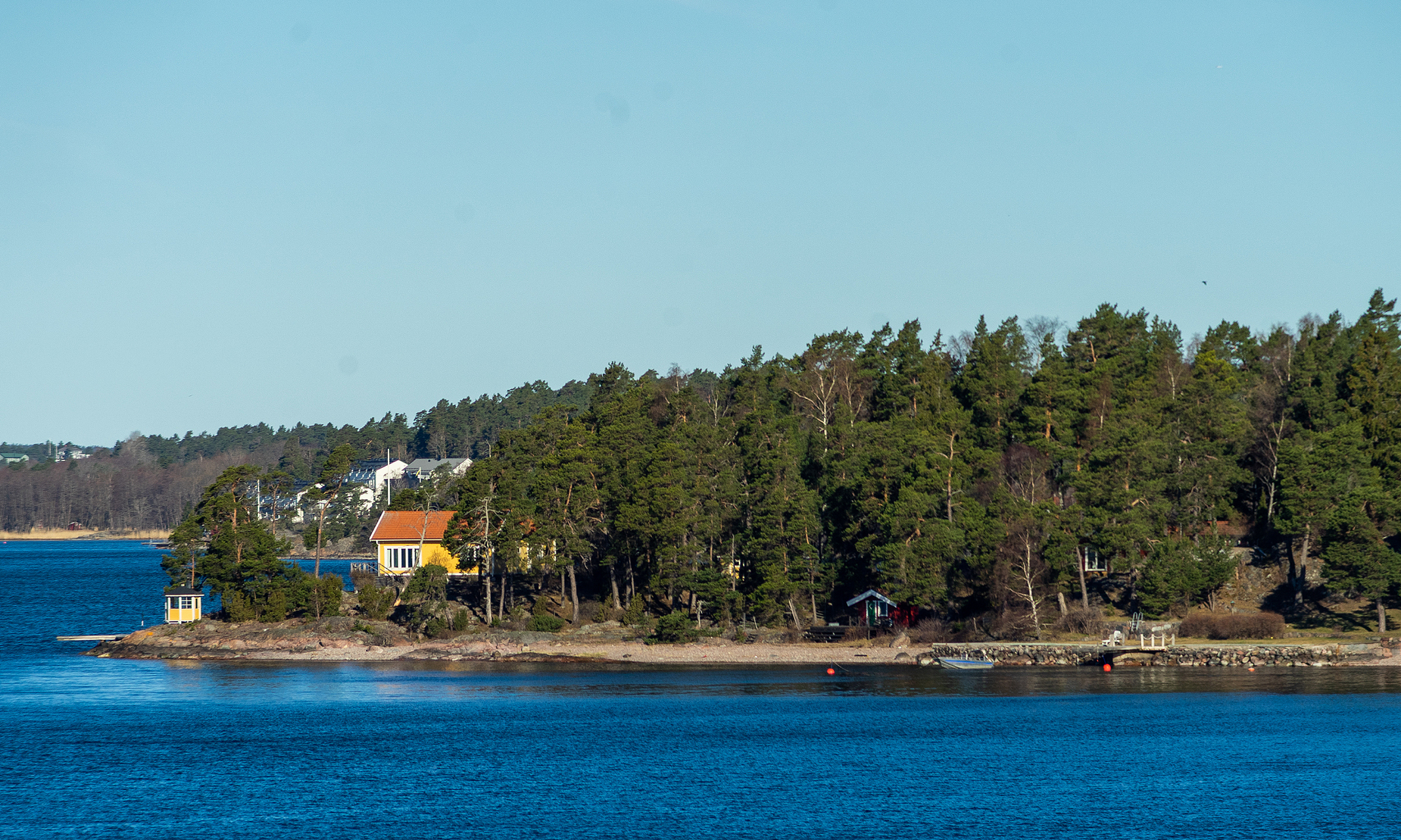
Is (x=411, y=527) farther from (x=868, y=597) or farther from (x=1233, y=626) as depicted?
(x=1233, y=626)

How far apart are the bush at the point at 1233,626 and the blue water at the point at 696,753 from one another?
402cm

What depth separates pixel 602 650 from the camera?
74.4m

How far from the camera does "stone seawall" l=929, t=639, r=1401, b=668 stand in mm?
66062

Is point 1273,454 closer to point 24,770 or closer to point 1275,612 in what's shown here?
point 1275,612

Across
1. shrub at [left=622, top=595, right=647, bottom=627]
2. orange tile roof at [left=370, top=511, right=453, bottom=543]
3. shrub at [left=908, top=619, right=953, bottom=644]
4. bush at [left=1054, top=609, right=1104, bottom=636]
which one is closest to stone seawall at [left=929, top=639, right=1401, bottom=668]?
shrub at [left=908, top=619, right=953, bottom=644]

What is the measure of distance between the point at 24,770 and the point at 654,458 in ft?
124

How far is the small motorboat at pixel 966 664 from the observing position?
223 feet

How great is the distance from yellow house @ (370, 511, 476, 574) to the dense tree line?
842 centimetres

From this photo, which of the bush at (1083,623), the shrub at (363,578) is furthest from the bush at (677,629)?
the bush at (1083,623)

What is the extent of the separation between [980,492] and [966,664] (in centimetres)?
1230

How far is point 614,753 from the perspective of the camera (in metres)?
50.1

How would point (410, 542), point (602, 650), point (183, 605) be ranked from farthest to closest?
point (410, 542), point (183, 605), point (602, 650)

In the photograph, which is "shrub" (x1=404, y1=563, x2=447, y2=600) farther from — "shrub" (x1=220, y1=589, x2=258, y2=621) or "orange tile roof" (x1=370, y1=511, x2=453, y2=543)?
"orange tile roof" (x1=370, y1=511, x2=453, y2=543)

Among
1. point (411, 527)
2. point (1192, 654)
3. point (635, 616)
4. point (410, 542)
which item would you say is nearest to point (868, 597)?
point (635, 616)
